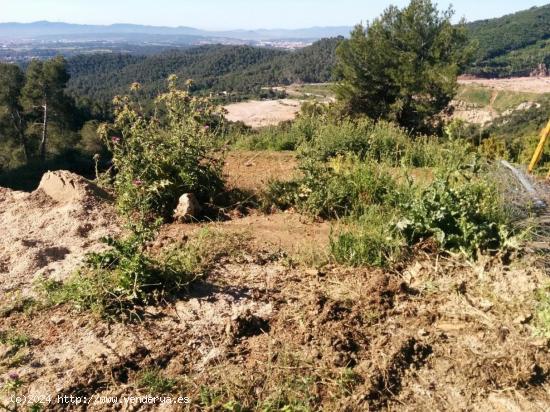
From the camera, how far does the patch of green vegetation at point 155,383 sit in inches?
80.7

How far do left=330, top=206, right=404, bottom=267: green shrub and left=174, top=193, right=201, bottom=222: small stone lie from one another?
1.33 metres

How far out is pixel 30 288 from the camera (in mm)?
2844

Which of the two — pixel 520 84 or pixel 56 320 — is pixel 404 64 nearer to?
pixel 56 320

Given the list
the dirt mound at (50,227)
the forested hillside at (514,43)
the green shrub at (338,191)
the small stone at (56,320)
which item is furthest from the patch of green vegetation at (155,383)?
the forested hillside at (514,43)

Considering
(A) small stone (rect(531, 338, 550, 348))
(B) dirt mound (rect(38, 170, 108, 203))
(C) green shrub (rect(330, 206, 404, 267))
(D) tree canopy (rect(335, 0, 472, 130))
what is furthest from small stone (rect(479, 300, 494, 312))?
(D) tree canopy (rect(335, 0, 472, 130))

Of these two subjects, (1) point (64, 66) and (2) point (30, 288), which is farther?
(1) point (64, 66)

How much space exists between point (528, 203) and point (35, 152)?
101ft

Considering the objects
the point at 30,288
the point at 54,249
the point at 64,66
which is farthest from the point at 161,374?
the point at 64,66

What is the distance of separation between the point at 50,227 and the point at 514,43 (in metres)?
123

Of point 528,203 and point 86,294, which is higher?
point 528,203

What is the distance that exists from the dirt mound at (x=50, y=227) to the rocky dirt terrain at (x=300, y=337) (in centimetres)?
2

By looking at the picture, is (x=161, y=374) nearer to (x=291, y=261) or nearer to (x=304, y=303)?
(x=304, y=303)

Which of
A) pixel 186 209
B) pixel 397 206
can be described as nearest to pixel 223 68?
pixel 186 209

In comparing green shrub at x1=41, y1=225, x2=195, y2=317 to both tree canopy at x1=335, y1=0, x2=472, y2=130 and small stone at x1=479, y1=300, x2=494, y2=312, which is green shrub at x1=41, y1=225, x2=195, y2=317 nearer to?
small stone at x1=479, y1=300, x2=494, y2=312
